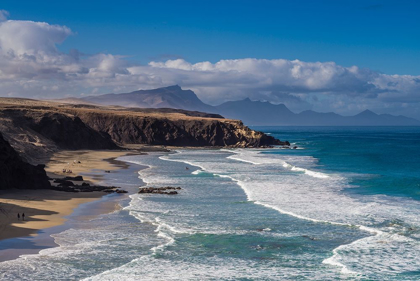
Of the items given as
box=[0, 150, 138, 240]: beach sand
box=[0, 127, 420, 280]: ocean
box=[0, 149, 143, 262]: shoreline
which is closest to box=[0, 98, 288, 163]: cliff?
box=[0, 127, 420, 280]: ocean

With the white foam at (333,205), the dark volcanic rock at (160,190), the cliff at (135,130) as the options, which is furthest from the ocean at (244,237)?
the cliff at (135,130)

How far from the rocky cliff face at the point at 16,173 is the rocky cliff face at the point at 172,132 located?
7935 centimetres

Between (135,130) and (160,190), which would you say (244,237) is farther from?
(135,130)

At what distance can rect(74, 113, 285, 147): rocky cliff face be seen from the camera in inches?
4609

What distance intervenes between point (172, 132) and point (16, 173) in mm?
86222

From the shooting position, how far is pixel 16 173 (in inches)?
1363

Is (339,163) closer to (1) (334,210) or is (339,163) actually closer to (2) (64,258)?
(1) (334,210)

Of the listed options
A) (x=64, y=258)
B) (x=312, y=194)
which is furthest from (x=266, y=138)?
(x=64, y=258)

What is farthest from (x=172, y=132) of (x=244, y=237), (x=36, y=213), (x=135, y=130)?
(x=244, y=237)

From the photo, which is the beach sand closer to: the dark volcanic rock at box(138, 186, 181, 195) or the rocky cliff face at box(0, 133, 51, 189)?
the rocky cliff face at box(0, 133, 51, 189)

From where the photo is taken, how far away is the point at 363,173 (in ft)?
180

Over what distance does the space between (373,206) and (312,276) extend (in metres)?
16.4

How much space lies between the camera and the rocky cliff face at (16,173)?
33219 mm

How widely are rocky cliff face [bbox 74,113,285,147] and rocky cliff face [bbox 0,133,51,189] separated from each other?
79346 millimetres
